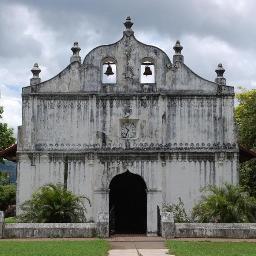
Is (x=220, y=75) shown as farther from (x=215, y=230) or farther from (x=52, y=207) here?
(x=52, y=207)

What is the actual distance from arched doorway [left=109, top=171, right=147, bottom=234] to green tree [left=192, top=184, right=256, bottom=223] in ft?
22.4

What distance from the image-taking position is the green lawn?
56.0 feet

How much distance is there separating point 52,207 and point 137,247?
17.6 feet

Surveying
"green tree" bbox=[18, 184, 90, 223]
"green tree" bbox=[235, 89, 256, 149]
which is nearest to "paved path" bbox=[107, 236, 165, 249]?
"green tree" bbox=[18, 184, 90, 223]

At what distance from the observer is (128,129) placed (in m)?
27.3

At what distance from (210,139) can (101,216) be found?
702 centimetres

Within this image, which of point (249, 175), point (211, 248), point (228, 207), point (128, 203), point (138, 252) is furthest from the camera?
point (249, 175)

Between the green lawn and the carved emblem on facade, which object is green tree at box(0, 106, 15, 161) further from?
the green lawn

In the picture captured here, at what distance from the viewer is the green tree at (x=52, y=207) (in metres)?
24.1

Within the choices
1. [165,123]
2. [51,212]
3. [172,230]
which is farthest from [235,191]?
[51,212]

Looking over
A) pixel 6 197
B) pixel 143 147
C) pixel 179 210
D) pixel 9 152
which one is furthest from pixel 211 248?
pixel 6 197

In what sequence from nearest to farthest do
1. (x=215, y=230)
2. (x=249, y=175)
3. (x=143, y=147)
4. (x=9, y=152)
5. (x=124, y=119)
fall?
(x=215, y=230)
(x=143, y=147)
(x=124, y=119)
(x=9, y=152)
(x=249, y=175)

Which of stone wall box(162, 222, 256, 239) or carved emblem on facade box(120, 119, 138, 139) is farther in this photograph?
carved emblem on facade box(120, 119, 138, 139)

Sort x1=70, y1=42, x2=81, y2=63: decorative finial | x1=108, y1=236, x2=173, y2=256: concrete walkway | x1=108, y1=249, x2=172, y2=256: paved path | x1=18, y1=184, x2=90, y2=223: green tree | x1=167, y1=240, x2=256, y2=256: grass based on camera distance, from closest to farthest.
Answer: x1=167, y1=240, x2=256, y2=256: grass → x1=108, y1=249, x2=172, y2=256: paved path → x1=108, y1=236, x2=173, y2=256: concrete walkway → x1=18, y1=184, x2=90, y2=223: green tree → x1=70, y1=42, x2=81, y2=63: decorative finial
